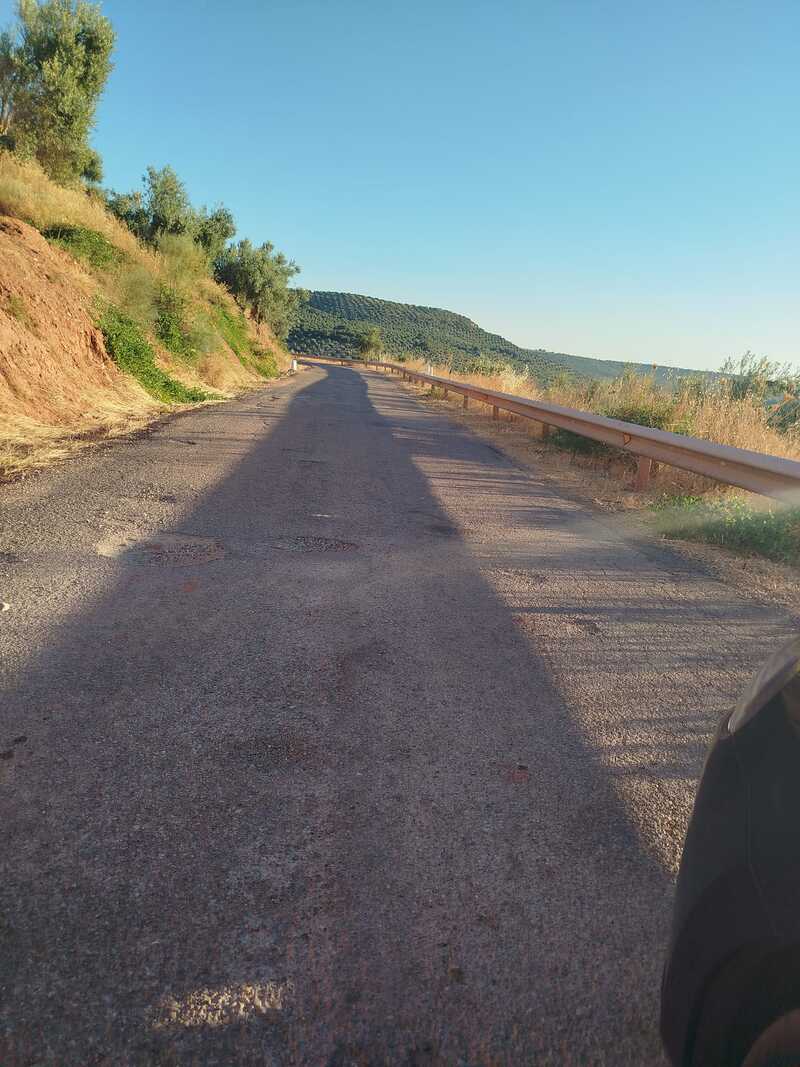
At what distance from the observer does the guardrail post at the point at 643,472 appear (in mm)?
8383

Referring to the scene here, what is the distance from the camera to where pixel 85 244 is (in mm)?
15828

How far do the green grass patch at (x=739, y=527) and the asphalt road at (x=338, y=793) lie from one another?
4.13 feet

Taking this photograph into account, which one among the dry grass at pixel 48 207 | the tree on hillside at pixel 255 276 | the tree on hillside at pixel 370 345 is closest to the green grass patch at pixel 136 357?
the dry grass at pixel 48 207

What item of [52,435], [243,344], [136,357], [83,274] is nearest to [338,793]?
[52,435]

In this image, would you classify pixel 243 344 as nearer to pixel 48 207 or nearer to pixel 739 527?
pixel 48 207

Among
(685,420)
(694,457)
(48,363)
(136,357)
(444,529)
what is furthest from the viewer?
(136,357)

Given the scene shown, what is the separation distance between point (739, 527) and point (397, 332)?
429ft

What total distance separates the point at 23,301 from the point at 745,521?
11.4m

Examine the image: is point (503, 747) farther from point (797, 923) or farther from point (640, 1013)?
point (797, 923)

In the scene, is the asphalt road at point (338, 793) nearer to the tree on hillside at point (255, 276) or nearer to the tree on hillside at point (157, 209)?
the tree on hillside at point (157, 209)

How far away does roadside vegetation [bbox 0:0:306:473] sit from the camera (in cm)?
995

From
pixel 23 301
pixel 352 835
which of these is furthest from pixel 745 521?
pixel 23 301

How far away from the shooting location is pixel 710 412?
31.0 feet

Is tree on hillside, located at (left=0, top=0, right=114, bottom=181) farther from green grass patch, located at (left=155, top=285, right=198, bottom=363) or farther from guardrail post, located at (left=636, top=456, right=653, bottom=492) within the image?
guardrail post, located at (left=636, top=456, right=653, bottom=492)
